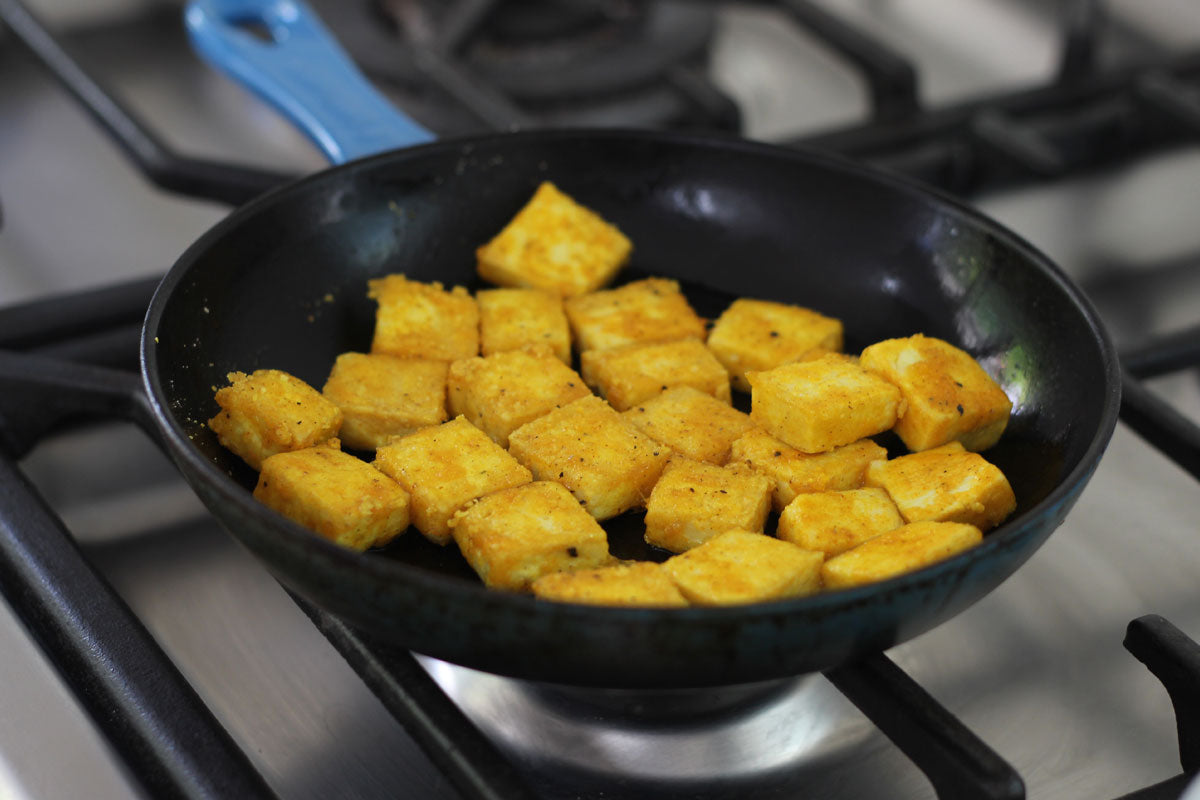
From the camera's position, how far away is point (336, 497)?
99 cm

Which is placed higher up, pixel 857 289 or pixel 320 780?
pixel 857 289

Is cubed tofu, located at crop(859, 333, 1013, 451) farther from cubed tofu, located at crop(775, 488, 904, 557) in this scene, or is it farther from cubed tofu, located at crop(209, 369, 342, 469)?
cubed tofu, located at crop(209, 369, 342, 469)

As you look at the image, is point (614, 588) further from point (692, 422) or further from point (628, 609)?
point (692, 422)

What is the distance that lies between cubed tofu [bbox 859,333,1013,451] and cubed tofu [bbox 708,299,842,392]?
0.08 meters

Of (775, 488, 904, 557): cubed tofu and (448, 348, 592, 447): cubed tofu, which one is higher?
(775, 488, 904, 557): cubed tofu

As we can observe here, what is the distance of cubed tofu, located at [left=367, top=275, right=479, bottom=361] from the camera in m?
1.24

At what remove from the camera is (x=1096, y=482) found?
4.12ft

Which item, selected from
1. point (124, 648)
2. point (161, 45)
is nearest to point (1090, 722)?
point (124, 648)

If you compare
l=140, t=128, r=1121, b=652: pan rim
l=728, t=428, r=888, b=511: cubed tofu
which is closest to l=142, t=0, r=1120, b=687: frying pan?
l=140, t=128, r=1121, b=652: pan rim

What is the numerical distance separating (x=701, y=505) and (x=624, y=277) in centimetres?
42

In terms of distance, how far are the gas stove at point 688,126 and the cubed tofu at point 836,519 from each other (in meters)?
0.12

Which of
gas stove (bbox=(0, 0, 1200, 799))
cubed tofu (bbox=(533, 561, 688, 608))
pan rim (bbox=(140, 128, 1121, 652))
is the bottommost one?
gas stove (bbox=(0, 0, 1200, 799))

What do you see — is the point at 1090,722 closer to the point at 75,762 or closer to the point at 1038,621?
the point at 1038,621

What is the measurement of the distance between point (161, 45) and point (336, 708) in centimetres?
138
